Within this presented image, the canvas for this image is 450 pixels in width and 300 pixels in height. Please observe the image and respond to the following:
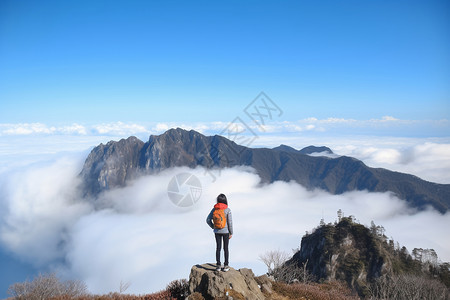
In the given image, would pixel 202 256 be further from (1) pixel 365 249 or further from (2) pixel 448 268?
(2) pixel 448 268

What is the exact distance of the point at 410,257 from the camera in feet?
246

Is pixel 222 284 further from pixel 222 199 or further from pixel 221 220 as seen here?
pixel 222 199

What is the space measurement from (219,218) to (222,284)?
281 centimetres

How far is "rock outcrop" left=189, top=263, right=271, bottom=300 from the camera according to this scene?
35.2ft

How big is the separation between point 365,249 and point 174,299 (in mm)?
76646

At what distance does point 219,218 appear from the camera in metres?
11.1

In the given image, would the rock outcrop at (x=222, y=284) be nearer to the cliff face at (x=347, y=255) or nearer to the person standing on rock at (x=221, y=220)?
the person standing on rock at (x=221, y=220)

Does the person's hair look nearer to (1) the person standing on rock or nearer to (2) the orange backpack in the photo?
(1) the person standing on rock

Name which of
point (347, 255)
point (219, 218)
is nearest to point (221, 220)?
point (219, 218)

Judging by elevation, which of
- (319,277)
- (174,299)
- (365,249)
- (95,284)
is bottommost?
(95,284)

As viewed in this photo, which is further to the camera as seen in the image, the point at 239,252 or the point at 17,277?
the point at 17,277

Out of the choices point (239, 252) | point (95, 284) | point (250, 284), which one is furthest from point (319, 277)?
point (95, 284)

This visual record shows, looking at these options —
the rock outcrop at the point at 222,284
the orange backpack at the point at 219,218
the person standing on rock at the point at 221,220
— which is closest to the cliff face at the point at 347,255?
the rock outcrop at the point at 222,284

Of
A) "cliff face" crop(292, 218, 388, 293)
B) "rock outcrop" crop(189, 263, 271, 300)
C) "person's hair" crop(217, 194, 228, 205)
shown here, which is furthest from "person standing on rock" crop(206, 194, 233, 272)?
"cliff face" crop(292, 218, 388, 293)
